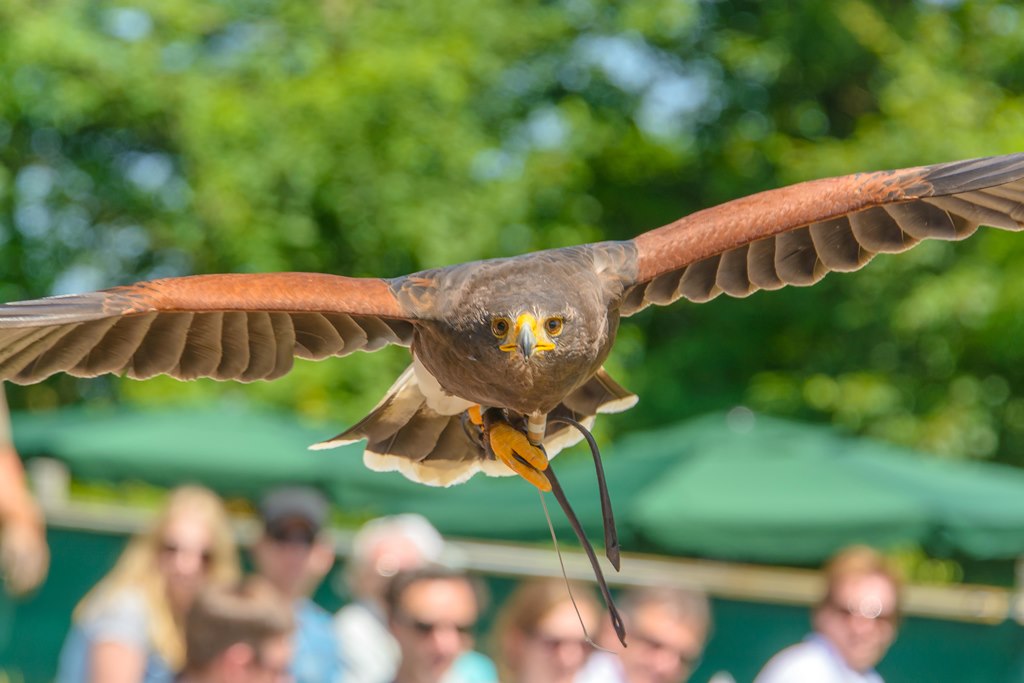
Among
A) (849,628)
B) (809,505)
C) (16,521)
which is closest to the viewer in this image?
(16,521)

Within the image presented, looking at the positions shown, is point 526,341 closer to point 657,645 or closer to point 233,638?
point 233,638

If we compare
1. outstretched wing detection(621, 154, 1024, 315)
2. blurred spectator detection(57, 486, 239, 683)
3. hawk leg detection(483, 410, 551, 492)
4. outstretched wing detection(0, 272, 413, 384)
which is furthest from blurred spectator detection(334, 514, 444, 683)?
hawk leg detection(483, 410, 551, 492)

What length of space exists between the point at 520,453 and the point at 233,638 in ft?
6.01

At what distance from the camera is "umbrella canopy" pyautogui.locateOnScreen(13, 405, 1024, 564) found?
8273 millimetres

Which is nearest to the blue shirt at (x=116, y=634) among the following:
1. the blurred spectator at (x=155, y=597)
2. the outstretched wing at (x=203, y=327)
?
the blurred spectator at (x=155, y=597)

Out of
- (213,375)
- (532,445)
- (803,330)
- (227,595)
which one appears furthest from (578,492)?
(803,330)

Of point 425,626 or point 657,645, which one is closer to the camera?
point 425,626

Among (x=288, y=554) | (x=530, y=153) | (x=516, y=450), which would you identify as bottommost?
(x=530, y=153)

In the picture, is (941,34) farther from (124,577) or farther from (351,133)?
(124,577)

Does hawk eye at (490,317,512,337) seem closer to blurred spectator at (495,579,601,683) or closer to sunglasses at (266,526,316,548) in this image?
blurred spectator at (495,579,601,683)

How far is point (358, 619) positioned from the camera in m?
6.22

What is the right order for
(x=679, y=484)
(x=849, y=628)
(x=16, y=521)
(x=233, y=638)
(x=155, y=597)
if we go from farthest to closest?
(x=679, y=484), (x=849, y=628), (x=155, y=597), (x=16, y=521), (x=233, y=638)

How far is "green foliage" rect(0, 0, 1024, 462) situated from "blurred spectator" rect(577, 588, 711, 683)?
7.80 metres

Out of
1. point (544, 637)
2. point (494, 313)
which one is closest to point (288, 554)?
point (544, 637)
